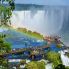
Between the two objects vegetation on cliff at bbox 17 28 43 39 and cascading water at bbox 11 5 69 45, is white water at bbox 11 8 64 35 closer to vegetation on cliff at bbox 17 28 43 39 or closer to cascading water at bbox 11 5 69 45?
cascading water at bbox 11 5 69 45

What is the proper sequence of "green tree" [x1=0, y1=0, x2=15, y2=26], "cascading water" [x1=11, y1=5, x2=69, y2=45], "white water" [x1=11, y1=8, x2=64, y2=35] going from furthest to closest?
1. "white water" [x1=11, y1=8, x2=64, y2=35]
2. "cascading water" [x1=11, y1=5, x2=69, y2=45]
3. "green tree" [x1=0, y1=0, x2=15, y2=26]

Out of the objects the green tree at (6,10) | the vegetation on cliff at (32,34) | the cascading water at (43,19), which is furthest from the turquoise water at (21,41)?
the green tree at (6,10)

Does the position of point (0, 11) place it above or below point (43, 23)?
above

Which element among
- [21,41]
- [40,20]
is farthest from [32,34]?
[40,20]

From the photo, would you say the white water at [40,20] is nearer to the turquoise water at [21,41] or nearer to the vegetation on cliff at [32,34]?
the vegetation on cliff at [32,34]

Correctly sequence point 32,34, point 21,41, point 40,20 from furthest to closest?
point 40,20, point 32,34, point 21,41

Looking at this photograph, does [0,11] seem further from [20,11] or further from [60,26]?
[60,26]

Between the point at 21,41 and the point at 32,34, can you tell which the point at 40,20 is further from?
the point at 21,41

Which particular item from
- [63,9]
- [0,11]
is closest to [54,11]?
[63,9]

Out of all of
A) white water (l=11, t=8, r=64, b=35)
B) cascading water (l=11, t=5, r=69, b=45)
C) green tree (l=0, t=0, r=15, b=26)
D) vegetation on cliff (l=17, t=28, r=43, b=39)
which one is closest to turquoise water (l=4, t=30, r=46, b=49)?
vegetation on cliff (l=17, t=28, r=43, b=39)
